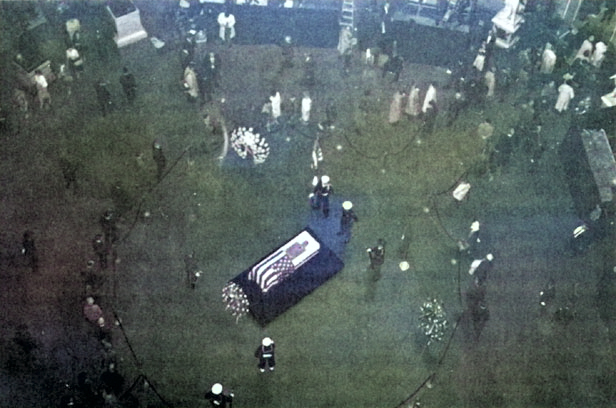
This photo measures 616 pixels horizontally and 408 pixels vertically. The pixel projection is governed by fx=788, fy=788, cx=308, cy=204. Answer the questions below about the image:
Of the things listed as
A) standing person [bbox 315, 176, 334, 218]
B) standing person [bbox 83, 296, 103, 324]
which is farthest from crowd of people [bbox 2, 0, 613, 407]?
standing person [bbox 83, 296, 103, 324]

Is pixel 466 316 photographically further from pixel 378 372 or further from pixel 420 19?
pixel 420 19

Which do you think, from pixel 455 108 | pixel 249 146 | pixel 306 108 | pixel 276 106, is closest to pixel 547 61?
pixel 455 108

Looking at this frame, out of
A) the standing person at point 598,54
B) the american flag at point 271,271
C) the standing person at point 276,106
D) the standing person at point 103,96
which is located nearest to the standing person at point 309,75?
the standing person at point 276,106

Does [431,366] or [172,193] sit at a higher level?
[172,193]

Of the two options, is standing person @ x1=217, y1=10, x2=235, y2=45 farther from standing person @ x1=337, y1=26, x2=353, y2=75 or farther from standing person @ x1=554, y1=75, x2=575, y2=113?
standing person @ x1=554, y1=75, x2=575, y2=113

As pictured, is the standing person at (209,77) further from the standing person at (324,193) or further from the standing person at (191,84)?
the standing person at (324,193)

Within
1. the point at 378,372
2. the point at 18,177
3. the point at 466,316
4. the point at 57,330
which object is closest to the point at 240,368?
the point at 378,372
